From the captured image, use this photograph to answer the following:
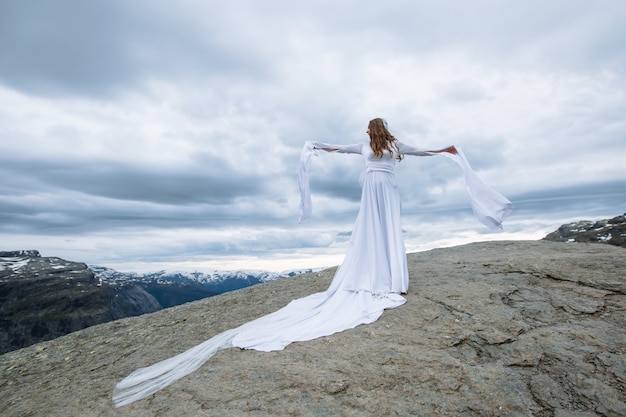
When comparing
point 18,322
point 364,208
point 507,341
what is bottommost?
point 18,322

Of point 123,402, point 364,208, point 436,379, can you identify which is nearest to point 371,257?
point 364,208

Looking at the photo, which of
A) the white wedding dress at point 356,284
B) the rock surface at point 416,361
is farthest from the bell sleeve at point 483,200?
the rock surface at point 416,361

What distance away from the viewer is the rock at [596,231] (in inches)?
3100

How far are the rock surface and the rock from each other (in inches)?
3099

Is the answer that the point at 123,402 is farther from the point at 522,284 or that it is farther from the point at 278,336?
the point at 522,284

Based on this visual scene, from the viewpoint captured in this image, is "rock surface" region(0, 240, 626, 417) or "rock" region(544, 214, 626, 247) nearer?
"rock surface" region(0, 240, 626, 417)

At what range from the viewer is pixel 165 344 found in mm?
7891

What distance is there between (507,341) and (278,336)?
375 centimetres

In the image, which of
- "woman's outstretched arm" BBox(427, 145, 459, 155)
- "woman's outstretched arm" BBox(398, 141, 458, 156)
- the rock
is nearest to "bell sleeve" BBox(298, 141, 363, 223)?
"woman's outstretched arm" BBox(398, 141, 458, 156)

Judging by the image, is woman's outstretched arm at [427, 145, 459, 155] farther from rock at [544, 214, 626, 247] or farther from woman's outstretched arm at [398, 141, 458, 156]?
rock at [544, 214, 626, 247]

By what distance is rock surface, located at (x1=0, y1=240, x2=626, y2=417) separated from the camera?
475 cm

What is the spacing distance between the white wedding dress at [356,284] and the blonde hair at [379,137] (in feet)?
0.61

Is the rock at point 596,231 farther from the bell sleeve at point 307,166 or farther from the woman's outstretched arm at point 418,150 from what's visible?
the bell sleeve at point 307,166

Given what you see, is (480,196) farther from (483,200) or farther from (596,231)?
(596,231)
